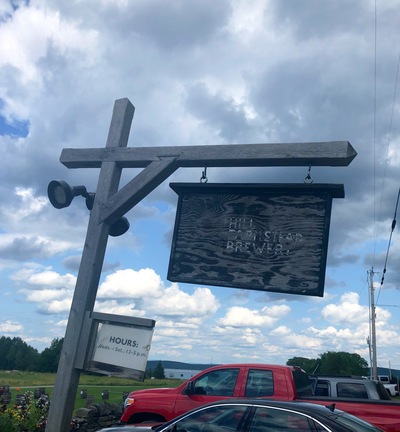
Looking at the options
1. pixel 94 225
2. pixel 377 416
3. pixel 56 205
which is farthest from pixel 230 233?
pixel 377 416

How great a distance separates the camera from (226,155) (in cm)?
785

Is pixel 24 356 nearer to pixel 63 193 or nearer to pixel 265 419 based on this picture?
pixel 63 193

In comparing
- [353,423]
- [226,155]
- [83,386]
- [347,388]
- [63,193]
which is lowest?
[83,386]

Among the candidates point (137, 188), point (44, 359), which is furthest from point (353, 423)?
point (44, 359)

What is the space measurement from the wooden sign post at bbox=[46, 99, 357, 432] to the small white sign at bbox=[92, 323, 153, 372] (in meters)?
0.33

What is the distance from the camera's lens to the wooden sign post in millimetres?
7520

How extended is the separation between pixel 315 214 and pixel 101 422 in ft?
23.1

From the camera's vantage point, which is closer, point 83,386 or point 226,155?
point 226,155

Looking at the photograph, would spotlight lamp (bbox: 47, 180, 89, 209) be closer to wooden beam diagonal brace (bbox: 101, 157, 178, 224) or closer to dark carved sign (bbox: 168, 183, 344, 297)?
wooden beam diagonal brace (bbox: 101, 157, 178, 224)

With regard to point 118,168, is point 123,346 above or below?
below

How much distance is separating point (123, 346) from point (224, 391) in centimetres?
202

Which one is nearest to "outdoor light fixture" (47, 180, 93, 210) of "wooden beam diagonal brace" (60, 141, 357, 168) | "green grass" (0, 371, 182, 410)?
"wooden beam diagonal brace" (60, 141, 357, 168)

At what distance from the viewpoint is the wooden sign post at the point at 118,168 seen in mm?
7520

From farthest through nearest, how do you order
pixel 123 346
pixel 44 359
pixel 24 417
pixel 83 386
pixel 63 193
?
pixel 44 359 → pixel 83 386 → pixel 24 417 → pixel 63 193 → pixel 123 346
